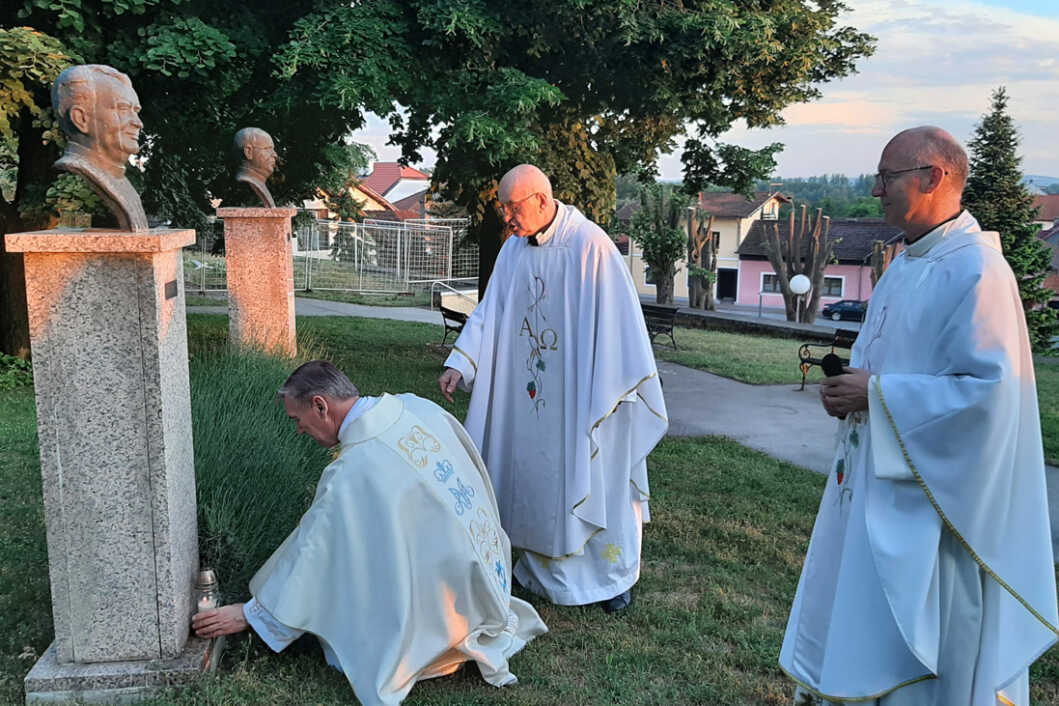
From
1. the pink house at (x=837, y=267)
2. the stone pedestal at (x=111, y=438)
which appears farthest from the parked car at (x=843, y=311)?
the stone pedestal at (x=111, y=438)

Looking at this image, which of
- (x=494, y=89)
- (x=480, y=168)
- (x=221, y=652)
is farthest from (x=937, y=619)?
(x=480, y=168)

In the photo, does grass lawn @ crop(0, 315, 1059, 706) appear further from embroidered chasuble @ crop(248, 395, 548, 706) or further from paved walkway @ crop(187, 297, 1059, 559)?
paved walkway @ crop(187, 297, 1059, 559)

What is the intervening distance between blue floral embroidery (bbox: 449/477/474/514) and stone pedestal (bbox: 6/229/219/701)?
3.44 feet

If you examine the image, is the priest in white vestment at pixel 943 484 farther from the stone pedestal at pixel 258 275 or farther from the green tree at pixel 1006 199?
the green tree at pixel 1006 199

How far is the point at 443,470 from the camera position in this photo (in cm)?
346

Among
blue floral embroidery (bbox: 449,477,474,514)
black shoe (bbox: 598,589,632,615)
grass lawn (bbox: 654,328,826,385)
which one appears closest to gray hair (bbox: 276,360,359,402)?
blue floral embroidery (bbox: 449,477,474,514)

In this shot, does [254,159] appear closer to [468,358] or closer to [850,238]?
[468,358]

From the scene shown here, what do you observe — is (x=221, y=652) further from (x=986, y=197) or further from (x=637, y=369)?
(x=986, y=197)

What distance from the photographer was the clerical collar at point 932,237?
9.02 feet

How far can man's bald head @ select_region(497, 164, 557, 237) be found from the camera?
4.49m

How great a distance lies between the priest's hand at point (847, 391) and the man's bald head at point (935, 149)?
633 millimetres

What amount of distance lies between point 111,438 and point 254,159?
495 centimetres

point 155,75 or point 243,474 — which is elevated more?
point 155,75

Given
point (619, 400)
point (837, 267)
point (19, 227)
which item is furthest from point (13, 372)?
point (837, 267)
